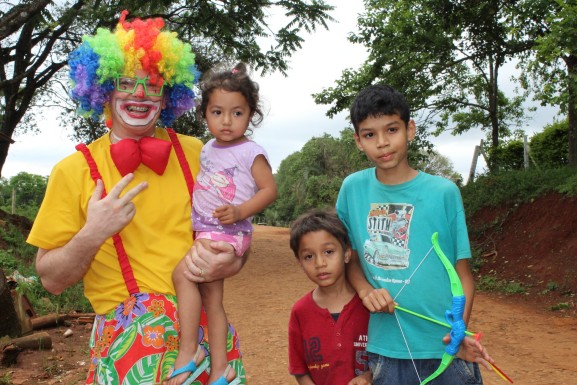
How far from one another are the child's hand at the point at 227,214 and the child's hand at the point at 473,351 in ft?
3.25

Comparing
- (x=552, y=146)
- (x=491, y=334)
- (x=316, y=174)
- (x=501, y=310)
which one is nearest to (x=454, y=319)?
(x=491, y=334)

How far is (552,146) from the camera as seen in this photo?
52.9 ft

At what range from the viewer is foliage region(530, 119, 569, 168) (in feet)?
51.3

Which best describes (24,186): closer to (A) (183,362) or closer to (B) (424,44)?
(B) (424,44)

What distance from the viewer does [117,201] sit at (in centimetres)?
222

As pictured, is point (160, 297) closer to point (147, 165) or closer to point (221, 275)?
point (221, 275)

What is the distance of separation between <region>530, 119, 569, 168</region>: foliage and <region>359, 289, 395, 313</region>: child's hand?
14365 mm

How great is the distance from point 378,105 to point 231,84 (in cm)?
72

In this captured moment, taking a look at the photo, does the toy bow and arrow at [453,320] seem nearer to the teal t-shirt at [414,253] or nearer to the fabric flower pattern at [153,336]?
the teal t-shirt at [414,253]

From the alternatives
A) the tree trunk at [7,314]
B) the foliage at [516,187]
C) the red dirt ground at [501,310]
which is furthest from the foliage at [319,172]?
the tree trunk at [7,314]

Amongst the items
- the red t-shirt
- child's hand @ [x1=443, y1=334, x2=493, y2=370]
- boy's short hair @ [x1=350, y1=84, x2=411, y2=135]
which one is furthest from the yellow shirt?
child's hand @ [x1=443, y1=334, x2=493, y2=370]

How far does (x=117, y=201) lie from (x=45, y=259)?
37 cm

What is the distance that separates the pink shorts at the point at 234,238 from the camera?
8.38 feet

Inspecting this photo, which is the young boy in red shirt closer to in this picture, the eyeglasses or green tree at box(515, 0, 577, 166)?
the eyeglasses
